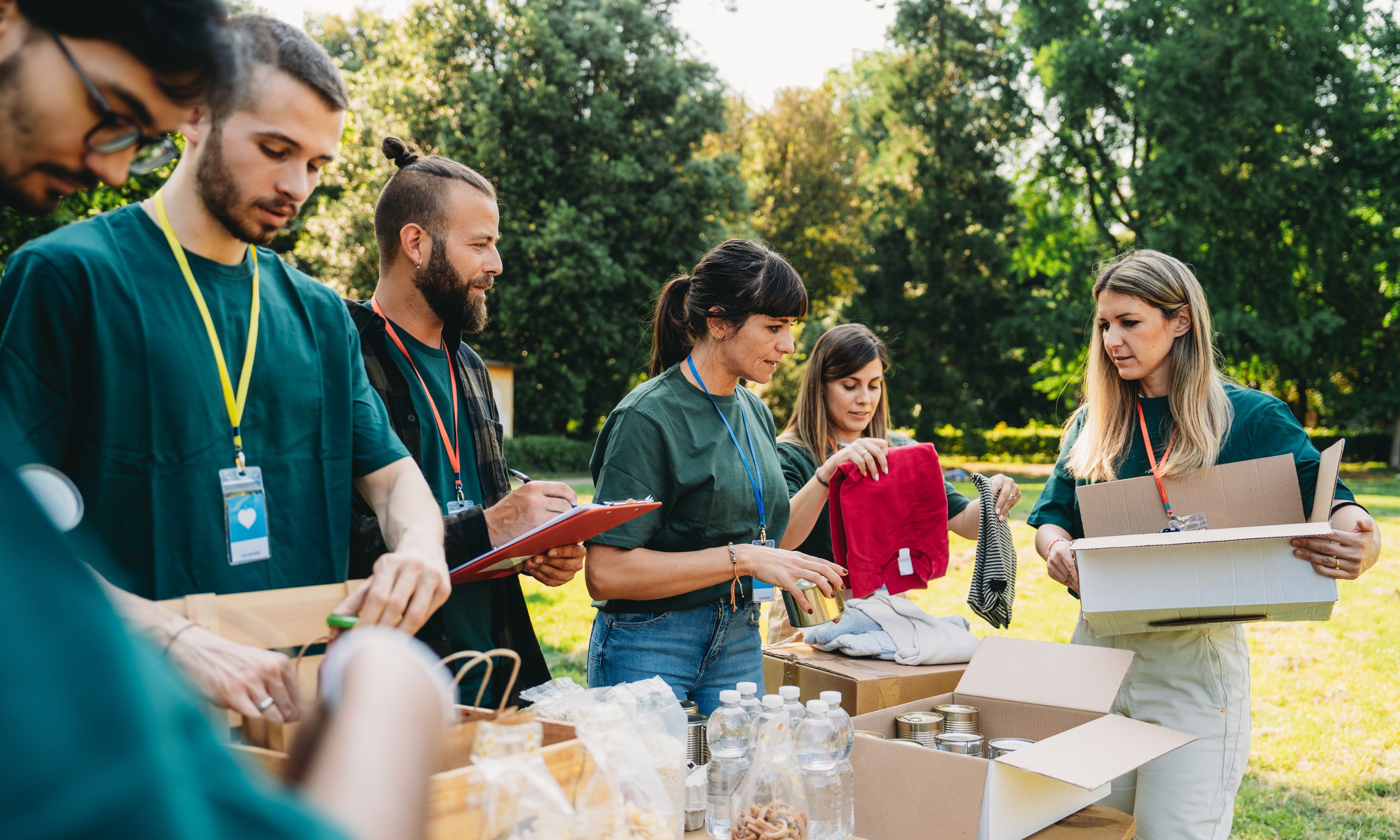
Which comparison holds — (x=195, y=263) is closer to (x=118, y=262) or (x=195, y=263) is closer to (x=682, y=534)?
(x=118, y=262)

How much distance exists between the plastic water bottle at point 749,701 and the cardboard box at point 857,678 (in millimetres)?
546

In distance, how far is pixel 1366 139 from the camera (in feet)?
67.9

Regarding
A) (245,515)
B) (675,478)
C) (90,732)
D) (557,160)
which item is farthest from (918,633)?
(557,160)

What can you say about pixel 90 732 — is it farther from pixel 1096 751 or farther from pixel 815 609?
pixel 815 609

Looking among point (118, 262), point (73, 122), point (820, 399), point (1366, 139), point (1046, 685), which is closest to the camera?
point (73, 122)

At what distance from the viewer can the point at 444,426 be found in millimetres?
2545

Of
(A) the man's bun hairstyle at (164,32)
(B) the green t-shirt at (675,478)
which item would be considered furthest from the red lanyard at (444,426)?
(A) the man's bun hairstyle at (164,32)

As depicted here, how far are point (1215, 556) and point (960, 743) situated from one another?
0.85m

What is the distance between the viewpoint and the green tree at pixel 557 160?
18.5 metres

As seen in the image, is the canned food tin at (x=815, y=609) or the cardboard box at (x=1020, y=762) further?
the canned food tin at (x=815, y=609)

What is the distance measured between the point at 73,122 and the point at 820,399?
339cm

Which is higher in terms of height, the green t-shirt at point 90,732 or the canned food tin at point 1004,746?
the green t-shirt at point 90,732

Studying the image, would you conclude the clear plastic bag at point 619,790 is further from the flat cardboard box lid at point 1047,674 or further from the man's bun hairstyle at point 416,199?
the man's bun hairstyle at point 416,199

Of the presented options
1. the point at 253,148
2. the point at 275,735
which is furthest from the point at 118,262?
the point at 275,735
